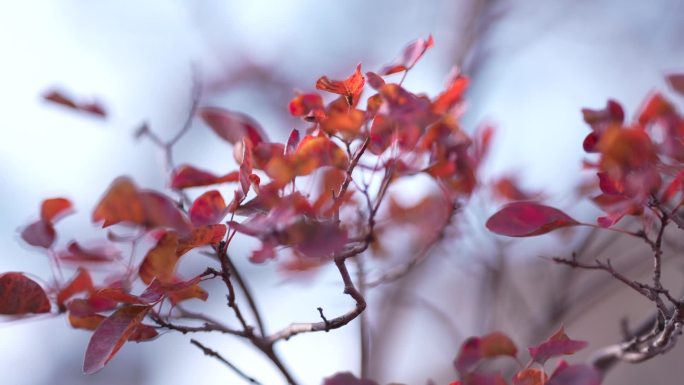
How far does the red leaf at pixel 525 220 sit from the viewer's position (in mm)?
586

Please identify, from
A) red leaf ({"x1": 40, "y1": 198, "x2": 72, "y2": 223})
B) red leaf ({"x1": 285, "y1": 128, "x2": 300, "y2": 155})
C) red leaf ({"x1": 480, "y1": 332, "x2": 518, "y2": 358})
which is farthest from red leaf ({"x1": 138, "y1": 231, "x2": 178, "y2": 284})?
red leaf ({"x1": 480, "y1": 332, "x2": 518, "y2": 358})

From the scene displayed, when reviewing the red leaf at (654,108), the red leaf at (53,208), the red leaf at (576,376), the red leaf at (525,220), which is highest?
the red leaf at (654,108)

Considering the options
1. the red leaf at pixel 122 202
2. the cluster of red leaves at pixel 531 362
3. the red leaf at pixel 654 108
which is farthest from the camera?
the red leaf at pixel 654 108

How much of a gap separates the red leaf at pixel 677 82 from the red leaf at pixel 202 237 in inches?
18.1

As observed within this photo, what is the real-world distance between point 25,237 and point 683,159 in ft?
2.07

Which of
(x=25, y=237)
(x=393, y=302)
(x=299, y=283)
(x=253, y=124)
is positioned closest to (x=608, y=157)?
(x=253, y=124)

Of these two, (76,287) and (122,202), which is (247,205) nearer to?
(122,202)

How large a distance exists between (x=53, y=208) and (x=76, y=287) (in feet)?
0.29

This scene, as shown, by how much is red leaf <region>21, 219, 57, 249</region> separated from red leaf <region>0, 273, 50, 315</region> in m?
0.09

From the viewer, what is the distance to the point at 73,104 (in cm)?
78

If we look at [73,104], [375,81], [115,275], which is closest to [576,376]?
[375,81]

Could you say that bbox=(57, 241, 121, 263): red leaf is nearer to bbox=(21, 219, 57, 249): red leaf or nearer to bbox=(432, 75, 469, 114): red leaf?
bbox=(21, 219, 57, 249): red leaf

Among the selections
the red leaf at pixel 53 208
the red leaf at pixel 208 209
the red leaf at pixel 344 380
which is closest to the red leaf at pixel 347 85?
→ the red leaf at pixel 208 209

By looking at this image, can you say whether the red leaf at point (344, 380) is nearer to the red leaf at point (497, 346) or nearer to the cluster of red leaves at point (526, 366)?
the cluster of red leaves at point (526, 366)
